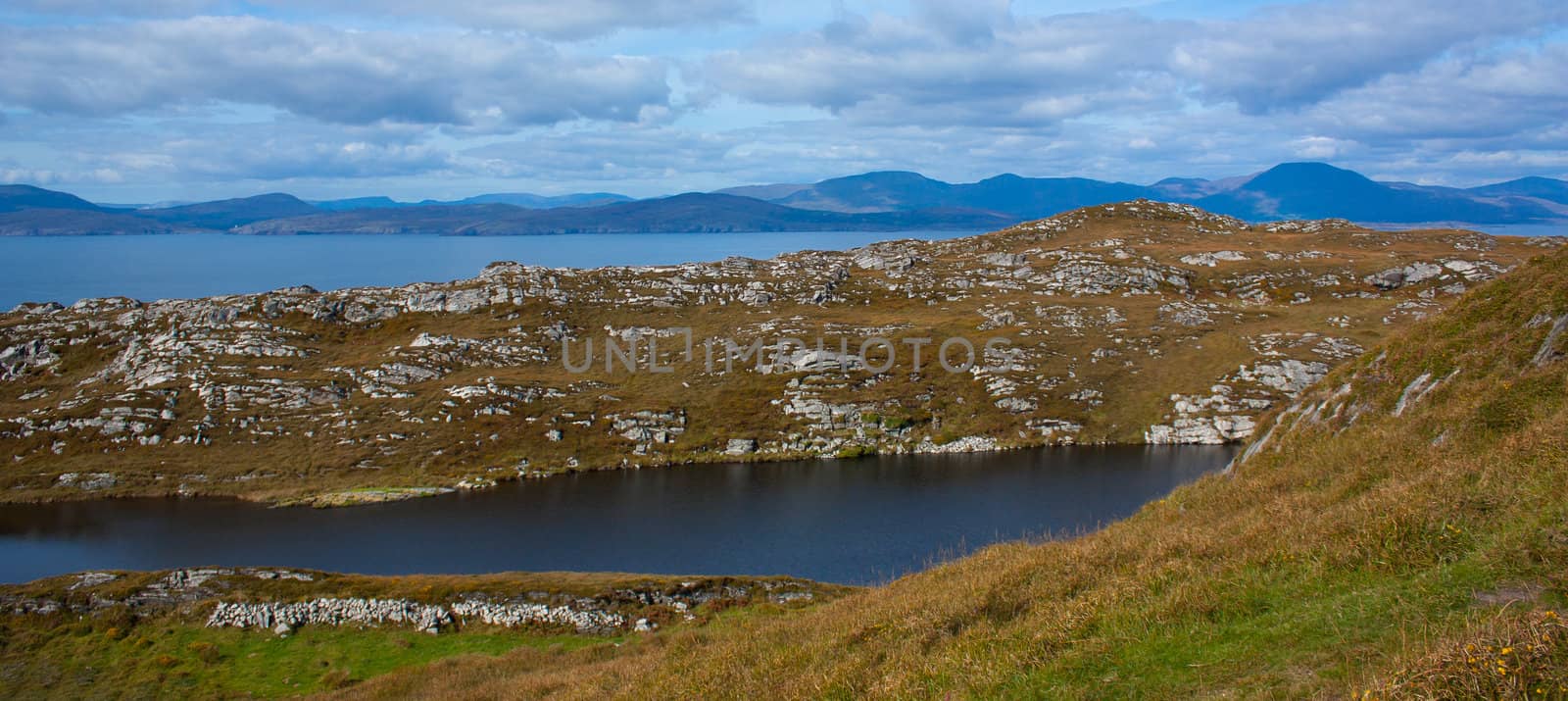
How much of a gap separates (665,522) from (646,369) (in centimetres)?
4548

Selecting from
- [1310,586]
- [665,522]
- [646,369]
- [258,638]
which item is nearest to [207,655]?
[258,638]

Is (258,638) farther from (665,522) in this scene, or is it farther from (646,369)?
(646,369)

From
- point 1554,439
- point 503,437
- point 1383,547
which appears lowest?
point 503,437

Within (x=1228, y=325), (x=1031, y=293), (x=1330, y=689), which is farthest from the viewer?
(x=1031, y=293)

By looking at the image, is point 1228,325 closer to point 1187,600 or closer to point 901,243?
point 901,243

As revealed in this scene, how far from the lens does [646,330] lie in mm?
129875

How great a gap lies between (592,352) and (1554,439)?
4539 inches

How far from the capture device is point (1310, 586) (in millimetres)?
14586

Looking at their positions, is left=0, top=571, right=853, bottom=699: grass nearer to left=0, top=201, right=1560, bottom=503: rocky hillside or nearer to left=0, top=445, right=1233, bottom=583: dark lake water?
left=0, top=445, right=1233, bottom=583: dark lake water

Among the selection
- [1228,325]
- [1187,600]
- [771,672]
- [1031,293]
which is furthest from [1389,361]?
[1031,293]

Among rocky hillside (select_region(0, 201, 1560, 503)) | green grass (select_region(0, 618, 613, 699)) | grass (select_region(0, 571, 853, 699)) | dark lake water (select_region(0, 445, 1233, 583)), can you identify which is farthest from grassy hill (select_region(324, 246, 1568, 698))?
rocky hillside (select_region(0, 201, 1560, 503))

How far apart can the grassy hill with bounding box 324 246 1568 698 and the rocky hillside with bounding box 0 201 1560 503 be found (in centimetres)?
7212

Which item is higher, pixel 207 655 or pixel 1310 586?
pixel 1310 586

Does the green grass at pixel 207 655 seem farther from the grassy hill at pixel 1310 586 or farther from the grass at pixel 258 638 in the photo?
the grassy hill at pixel 1310 586
